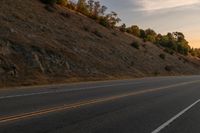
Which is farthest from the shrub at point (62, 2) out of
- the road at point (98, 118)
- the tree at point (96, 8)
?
the road at point (98, 118)

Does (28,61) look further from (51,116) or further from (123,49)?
(123,49)

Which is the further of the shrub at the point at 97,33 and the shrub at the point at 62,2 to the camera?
the shrub at the point at 62,2

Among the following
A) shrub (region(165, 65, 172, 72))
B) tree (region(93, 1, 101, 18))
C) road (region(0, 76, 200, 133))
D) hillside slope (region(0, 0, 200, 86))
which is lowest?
shrub (region(165, 65, 172, 72))

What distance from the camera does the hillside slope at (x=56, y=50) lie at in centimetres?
3394

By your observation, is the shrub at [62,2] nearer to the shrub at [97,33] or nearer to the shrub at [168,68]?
the shrub at [97,33]

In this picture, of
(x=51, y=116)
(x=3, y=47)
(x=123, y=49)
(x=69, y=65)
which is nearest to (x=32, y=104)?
(x=51, y=116)

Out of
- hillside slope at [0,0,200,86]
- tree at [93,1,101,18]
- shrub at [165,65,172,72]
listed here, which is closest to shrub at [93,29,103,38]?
hillside slope at [0,0,200,86]

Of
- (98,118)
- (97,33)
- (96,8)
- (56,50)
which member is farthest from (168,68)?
(98,118)

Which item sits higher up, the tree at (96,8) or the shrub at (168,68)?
the tree at (96,8)

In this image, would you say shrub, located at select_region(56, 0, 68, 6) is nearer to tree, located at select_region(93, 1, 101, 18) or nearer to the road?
tree, located at select_region(93, 1, 101, 18)

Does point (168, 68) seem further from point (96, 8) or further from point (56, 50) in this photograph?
point (56, 50)

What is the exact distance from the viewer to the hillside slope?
33938 millimetres

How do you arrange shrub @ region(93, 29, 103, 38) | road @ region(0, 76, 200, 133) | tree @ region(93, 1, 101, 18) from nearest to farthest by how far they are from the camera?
road @ region(0, 76, 200, 133)
shrub @ region(93, 29, 103, 38)
tree @ region(93, 1, 101, 18)

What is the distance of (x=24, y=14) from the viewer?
48.4 meters
